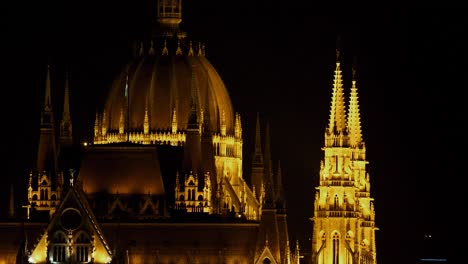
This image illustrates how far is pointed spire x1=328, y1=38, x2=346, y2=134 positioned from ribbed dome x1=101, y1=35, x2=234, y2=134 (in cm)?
894

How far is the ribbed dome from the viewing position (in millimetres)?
182375

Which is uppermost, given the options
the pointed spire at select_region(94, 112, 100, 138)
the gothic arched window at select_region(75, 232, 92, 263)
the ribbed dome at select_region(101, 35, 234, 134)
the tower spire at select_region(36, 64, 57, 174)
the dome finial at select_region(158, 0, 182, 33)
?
the dome finial at select_region(158, 0, 182, 33)

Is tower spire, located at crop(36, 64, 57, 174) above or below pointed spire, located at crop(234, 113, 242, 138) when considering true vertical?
below

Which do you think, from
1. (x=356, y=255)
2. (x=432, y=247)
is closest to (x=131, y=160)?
(x=356, y=255)

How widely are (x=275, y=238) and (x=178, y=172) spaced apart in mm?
11825

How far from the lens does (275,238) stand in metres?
161

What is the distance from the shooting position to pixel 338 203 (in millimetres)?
171500

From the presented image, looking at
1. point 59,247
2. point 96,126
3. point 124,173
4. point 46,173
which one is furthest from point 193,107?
point 59,247

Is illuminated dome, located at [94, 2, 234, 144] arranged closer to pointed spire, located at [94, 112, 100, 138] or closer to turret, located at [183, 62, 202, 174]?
pointed spire, located at [94, 112, 100, 138]

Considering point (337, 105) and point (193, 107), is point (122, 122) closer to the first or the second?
point (193, 107)

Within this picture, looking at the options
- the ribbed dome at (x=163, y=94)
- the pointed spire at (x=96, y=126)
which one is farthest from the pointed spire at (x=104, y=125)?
the pointed spire at (x=96, y=126)

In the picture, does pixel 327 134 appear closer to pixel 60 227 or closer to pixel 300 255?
pixel 300 255

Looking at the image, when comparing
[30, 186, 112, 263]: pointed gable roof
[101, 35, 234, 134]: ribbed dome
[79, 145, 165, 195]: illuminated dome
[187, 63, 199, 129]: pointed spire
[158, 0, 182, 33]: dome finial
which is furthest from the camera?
[158, 0, 182, 33]: dome finial

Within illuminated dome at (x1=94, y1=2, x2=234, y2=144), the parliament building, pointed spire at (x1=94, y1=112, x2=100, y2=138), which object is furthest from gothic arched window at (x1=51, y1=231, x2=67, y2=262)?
pointed spire at (x1=94, y1=112, x2=100, y2=138)
